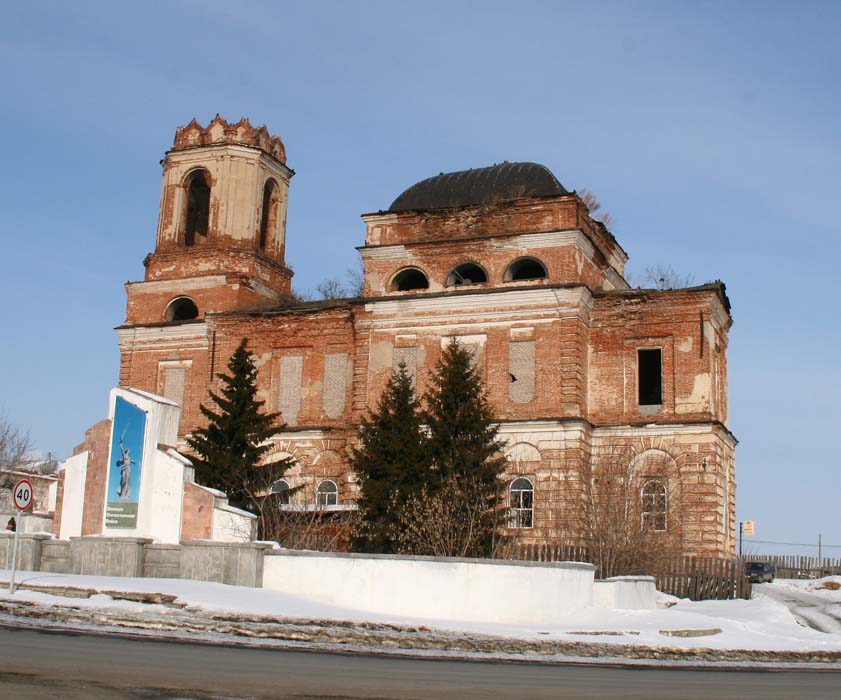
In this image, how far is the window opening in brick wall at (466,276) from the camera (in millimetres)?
38559

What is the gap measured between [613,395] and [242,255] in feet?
52.9

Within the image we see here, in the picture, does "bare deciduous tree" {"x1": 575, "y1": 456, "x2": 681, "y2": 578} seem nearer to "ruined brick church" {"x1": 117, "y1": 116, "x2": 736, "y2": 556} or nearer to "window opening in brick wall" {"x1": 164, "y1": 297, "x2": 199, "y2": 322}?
"ruined brick church" {"x1": 117, "y1": 116, "x2": 736, "y2": 556}

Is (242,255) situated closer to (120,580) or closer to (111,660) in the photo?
(120,580)

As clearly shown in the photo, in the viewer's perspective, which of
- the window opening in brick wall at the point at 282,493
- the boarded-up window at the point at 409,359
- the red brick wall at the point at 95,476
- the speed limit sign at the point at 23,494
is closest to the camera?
the speed limit sign at the point at 23,494

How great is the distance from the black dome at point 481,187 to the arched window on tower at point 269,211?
7.09 meters

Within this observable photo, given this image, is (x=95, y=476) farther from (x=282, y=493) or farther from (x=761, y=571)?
(x=761, y=571)

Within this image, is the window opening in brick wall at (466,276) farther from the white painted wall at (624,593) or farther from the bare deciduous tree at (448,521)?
the white painted wall at (624,593)

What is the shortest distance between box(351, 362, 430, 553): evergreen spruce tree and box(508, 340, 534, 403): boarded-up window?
22.3 ft

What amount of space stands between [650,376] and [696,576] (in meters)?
10.4

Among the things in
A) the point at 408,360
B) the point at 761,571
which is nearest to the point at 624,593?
the point at 408,360

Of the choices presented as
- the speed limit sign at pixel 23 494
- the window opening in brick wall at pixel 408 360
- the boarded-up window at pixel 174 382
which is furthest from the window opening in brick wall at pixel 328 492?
the speed limit sign at pixel 23 494

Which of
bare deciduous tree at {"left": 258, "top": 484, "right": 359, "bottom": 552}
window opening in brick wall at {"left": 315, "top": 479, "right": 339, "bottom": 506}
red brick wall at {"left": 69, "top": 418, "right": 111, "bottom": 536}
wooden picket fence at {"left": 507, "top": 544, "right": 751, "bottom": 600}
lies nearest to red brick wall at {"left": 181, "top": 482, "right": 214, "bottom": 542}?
red brick wall at {"left": 69, "top": 418, "right": 111, "bottom": 536}

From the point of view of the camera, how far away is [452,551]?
2514cm

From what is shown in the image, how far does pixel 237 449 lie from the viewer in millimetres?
30766
